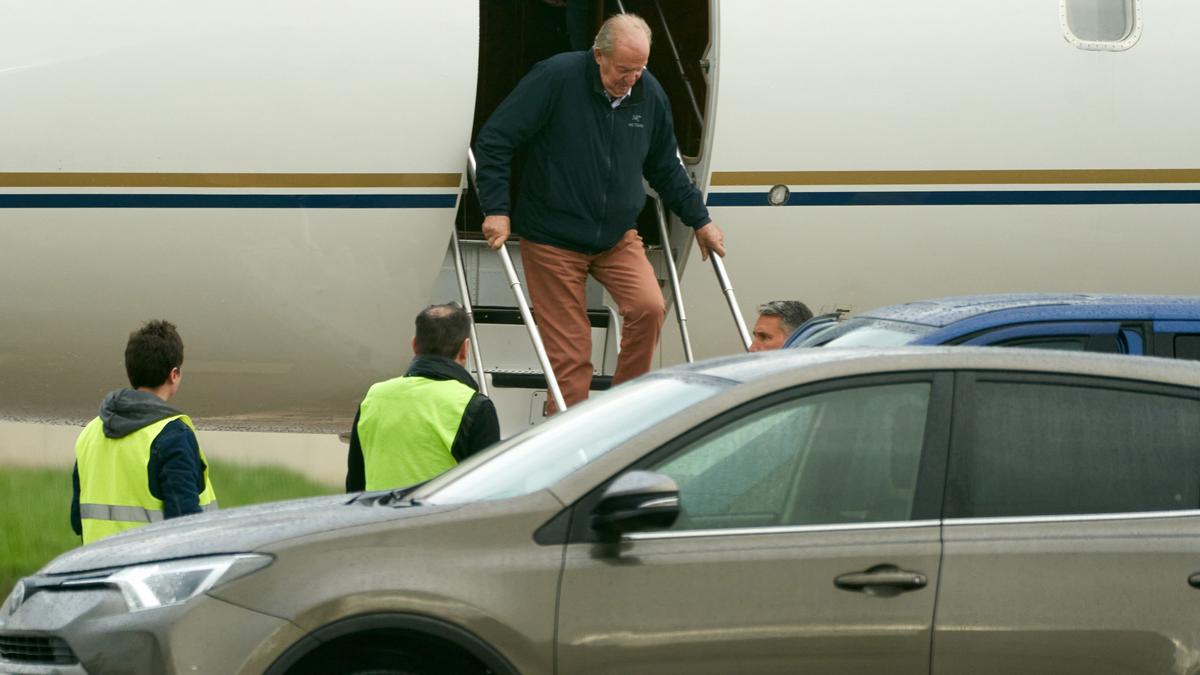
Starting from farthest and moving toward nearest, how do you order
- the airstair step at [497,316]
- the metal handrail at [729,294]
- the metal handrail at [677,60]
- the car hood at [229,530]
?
the metal handrail at [677,60] < the airstair step at [497,316] < the metal handrail at [729,294] < the car hood at [229,530]

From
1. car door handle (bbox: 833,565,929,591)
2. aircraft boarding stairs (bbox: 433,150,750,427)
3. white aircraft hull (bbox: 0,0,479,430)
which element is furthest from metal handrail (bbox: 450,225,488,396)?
car door handle (bbox: 833,565,929,591)

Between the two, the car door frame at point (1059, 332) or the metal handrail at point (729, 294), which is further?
the metal handrail at point (729, 294)

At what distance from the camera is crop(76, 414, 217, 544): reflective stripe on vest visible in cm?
589

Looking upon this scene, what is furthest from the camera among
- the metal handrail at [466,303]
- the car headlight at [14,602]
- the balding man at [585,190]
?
the metal handrail at [466,303]

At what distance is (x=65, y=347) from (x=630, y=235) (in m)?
2.40

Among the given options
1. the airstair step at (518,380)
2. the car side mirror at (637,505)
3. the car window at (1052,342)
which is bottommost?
the airstair step at (518,380)

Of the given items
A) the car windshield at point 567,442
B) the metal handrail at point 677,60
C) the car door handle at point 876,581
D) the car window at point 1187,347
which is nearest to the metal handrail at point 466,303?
the metal handrail at point 677,60

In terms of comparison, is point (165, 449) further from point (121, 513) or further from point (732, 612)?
point (732, 612)

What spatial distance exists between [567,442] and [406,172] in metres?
3.20

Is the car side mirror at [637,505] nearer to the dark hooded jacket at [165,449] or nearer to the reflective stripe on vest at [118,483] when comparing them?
the dark hooded jacket at [165,449]

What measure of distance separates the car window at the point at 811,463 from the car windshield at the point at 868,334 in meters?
1.47

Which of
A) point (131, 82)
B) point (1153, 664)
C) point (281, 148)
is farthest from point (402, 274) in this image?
point (1153, 664)

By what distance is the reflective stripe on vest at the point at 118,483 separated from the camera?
232 inches

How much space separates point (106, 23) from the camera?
7512 millimetres
